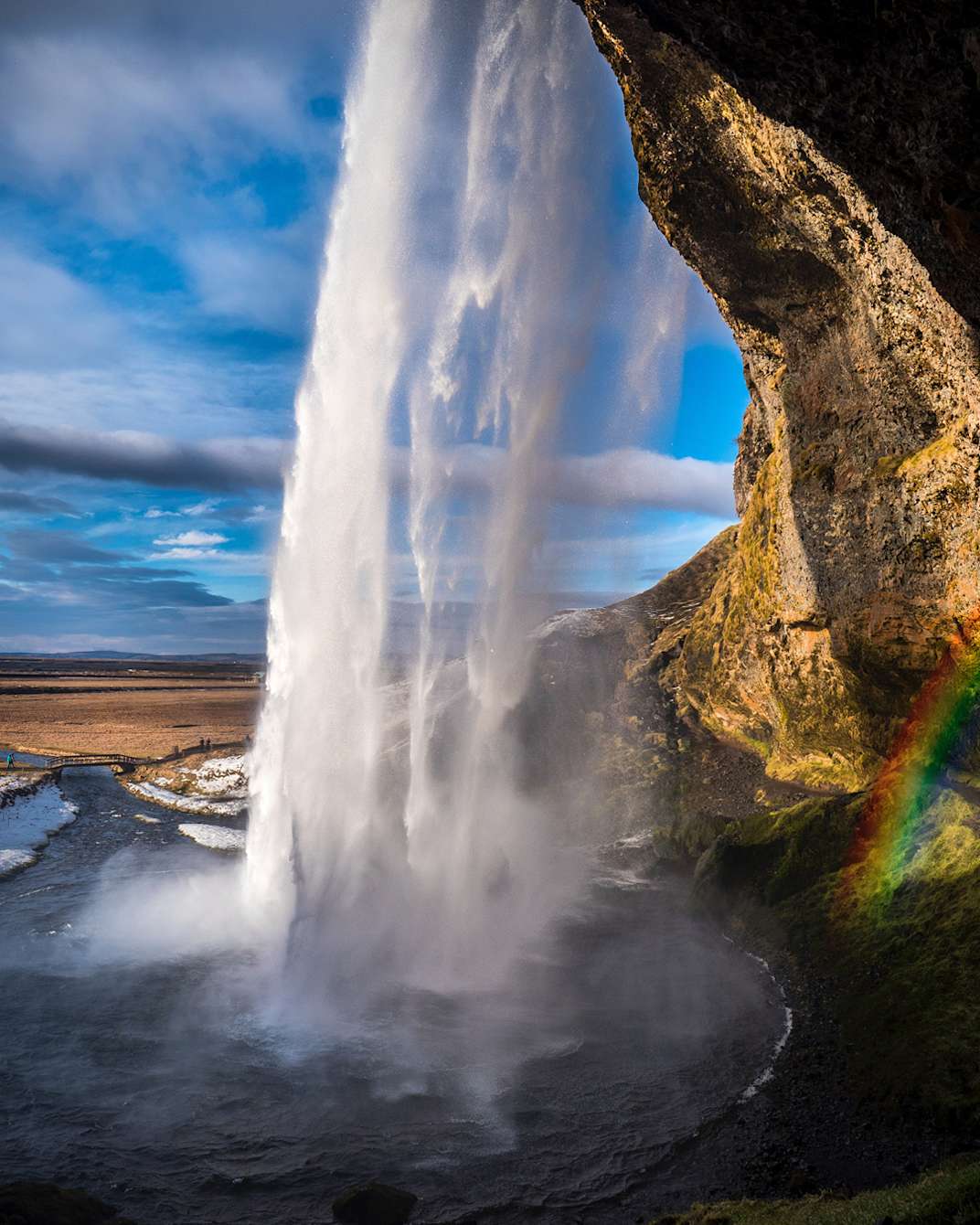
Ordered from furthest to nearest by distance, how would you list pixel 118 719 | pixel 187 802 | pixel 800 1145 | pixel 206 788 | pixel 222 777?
pixel 118 719
pixel 222 777
pixel 206 788
pixel 187 802
pixel 800 1145

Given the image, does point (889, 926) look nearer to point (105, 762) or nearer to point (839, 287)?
point (839, 287)

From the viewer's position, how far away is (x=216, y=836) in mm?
35875

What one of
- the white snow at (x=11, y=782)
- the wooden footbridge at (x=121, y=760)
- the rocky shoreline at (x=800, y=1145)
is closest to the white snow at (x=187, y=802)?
the white snow at (x=11, y=782)

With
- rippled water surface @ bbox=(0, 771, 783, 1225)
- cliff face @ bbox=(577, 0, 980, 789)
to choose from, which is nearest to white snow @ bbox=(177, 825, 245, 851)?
rippled water surface @ bbox=(0, 771, 783, 1225)

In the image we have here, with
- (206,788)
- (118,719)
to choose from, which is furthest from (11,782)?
(118,719)

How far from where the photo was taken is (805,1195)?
1109 centimetres

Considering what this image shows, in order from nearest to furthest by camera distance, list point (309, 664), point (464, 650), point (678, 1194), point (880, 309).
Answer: point (678, 1194), point (880, 309), point (309, 664), point (464, 650)

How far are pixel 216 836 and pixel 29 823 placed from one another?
30.8 ft

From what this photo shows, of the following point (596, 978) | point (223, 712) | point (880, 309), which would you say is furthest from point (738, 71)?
point (223, 712)

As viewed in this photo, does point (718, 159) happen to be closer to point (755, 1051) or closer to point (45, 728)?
point (755, 1051)

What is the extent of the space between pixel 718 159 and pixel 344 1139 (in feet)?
86.2

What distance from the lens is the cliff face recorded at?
9609mm

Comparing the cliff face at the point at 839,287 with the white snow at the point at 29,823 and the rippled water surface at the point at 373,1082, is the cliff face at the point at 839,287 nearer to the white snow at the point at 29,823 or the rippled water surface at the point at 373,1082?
the rippled water surface at the point at 373,1082

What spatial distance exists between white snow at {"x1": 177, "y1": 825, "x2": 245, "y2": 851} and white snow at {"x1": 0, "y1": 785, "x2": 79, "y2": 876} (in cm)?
617
